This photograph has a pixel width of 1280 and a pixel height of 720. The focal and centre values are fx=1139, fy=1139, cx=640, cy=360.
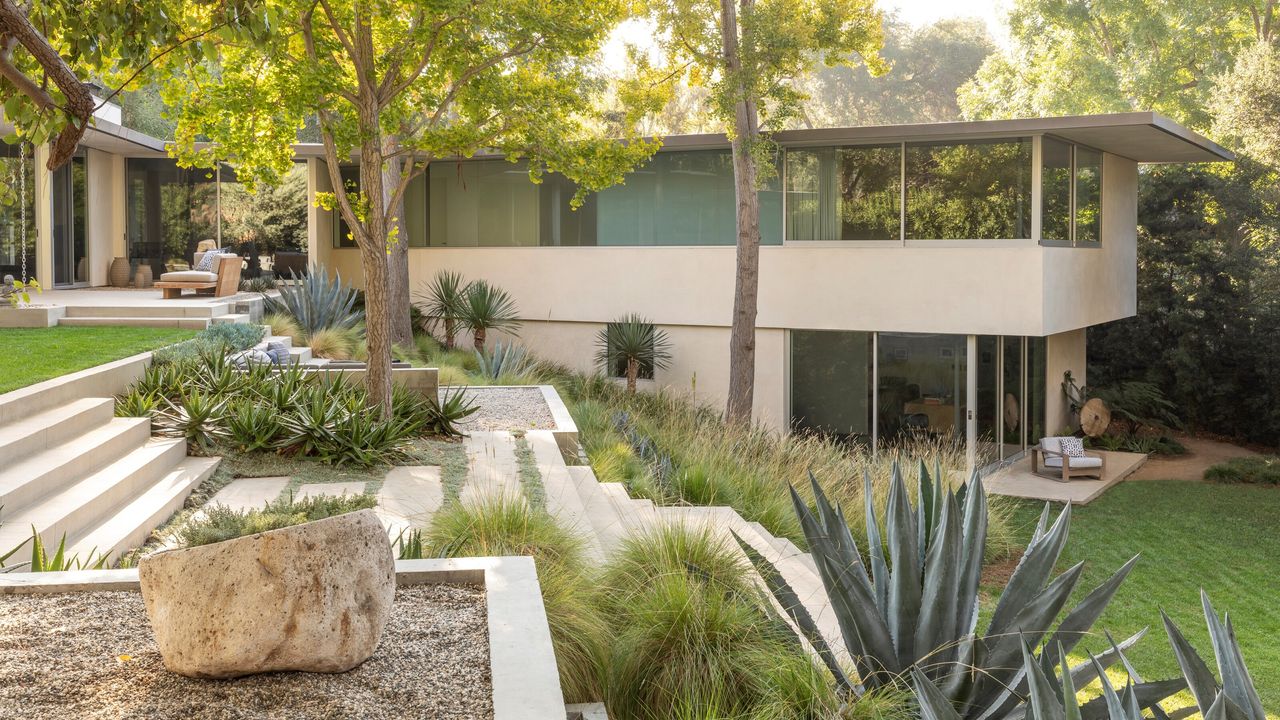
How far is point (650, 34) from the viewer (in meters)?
17.5

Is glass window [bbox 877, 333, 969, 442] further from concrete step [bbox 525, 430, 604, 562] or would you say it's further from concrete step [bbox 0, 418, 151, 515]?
concrete step [bbox 0, 418, 151, 515]

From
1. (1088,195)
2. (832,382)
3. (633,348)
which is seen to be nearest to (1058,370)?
(1088,195)

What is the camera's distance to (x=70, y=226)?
20.3 m

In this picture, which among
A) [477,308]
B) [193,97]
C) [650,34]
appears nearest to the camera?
[193,97]

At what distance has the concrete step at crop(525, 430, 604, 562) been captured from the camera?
→ 6.99m

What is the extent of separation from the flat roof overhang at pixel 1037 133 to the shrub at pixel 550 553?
10884 mm

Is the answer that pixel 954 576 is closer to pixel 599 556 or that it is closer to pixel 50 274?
pixel 599 556

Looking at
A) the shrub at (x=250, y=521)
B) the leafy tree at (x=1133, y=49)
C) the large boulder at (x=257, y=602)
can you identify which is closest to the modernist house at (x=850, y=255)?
the leafy tree at (x=1133, y=49)

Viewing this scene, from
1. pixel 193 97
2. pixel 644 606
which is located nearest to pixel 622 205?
pixel 193 97

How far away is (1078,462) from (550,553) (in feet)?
43.0

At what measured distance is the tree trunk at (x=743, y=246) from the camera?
17016 mm

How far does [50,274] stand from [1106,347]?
66.4ft

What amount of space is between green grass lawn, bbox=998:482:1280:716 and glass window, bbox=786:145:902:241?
16.3 ft

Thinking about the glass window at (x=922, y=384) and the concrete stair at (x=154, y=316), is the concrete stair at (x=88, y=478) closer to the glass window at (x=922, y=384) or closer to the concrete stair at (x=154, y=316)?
the concrete stair at (x=154, y=316)
